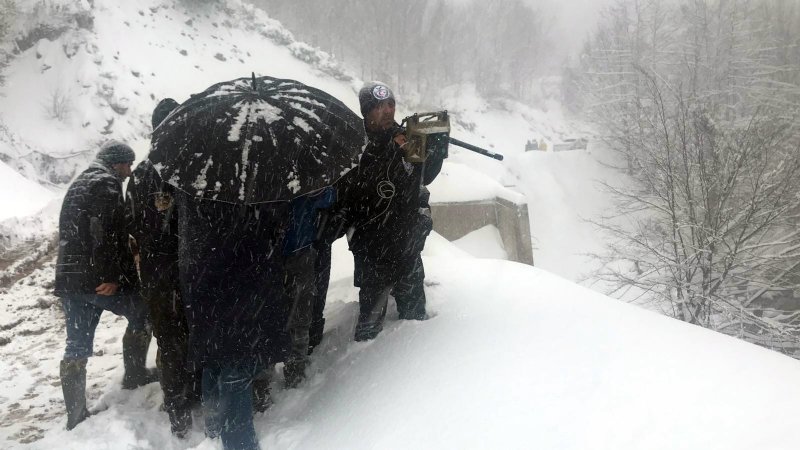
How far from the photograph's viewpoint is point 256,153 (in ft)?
6.63

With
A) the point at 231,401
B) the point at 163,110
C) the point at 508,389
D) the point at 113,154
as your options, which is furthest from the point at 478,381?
the point at 113,154

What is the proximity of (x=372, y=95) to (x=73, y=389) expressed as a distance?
2508mm

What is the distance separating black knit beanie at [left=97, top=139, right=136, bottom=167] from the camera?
3.08 metres

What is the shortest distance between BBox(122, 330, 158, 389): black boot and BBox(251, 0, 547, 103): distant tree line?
37.7 m

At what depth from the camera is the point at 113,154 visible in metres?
3.09

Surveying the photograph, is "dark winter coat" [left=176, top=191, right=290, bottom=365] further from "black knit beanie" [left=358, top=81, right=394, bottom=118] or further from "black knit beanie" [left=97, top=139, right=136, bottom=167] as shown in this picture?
"black knit beanie" [left=97, top=139, right=136, bottom=167]

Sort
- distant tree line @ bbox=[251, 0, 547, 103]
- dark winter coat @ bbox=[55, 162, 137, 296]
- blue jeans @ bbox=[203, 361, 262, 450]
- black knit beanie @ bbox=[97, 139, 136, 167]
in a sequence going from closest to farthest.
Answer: blue jeans @ bbox=[203, 361, 262, 450], dark winter coat @ bbox=[55, 162, 137, 296], black knit beanie @ bbox=[97, 139, 136, 167], distant tree line @ bbox=[251, 0, 547, 103]

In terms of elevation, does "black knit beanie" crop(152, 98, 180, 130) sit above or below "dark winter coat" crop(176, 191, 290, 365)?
above

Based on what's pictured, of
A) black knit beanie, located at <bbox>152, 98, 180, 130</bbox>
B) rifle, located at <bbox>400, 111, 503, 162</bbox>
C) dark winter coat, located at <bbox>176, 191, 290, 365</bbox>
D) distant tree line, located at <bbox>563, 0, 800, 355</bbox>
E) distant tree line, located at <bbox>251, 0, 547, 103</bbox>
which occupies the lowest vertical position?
distant tree line, located at <bbox>563, 0, 800, 355</bbox>

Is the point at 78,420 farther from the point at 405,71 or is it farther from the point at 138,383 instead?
the point at 405,71

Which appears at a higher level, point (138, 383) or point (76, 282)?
point (76, 282)

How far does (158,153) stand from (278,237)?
626 mm

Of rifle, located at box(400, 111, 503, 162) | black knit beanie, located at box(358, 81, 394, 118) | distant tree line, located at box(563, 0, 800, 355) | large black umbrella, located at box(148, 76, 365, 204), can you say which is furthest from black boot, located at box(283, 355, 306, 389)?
distant tree line, located at box(563, 0, 800, 355)

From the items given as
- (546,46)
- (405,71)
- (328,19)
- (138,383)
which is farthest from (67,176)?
(546,46)
